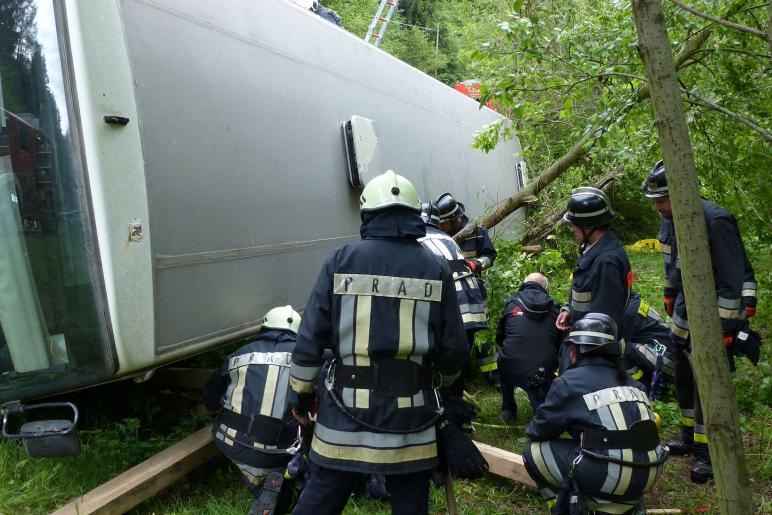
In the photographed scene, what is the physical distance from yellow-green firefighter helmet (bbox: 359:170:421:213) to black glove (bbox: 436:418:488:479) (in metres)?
0.96

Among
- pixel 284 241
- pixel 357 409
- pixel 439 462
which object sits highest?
pixel 284 241

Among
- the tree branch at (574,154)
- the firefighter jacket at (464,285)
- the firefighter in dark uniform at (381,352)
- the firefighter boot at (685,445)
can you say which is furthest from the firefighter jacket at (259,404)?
the firefighter boot at (685,445)

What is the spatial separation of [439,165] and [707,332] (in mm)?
5741

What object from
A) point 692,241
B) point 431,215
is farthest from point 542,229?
point 692,241

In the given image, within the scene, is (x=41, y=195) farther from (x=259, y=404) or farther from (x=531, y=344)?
(x=531, y=344)

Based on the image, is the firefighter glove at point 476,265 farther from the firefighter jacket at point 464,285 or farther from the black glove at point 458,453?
the black glove at point 458,453

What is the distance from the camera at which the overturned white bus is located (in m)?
2.96

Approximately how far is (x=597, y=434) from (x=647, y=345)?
2.18 m

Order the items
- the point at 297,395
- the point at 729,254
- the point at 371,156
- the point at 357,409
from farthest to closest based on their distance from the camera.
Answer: the point at 371,156 → the point at 729,254 → the point at 297,395 → the point at 357,409

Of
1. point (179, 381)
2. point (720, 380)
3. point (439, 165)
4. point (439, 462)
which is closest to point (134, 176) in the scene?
point (439, 462)

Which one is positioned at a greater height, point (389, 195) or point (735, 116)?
point (735, 116)

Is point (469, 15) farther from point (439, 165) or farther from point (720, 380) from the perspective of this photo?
point (720, 380)

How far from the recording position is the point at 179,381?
15.9 ft

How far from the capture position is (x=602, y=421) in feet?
10.1
